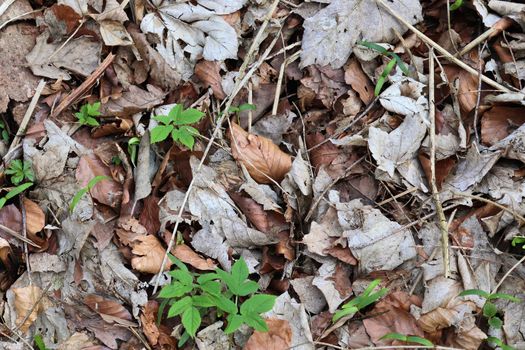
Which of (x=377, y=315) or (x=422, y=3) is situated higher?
(x=422, y=3)

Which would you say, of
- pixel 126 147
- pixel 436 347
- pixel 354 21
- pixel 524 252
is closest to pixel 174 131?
pixel 126 147

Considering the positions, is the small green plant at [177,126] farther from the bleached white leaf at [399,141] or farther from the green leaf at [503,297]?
the green leaf at [503,297]

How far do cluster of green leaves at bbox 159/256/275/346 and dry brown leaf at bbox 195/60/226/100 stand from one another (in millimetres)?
975

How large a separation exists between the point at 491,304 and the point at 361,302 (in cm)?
56

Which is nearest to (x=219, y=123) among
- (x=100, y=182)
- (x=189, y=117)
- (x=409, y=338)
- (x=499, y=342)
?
(x=189, y=117)

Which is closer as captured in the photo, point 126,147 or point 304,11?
point 126,147

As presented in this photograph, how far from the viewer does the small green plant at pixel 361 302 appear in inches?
89.4

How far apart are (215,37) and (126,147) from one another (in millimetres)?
769

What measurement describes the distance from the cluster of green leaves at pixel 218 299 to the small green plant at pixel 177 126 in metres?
0.59

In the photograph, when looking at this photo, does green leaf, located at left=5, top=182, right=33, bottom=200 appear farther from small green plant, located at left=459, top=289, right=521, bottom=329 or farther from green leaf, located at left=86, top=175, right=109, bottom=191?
small green plant, located at left=459, top=289, right=521, bottom=329

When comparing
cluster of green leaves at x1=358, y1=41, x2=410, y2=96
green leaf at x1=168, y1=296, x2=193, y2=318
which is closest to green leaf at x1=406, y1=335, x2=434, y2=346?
green leaf at x1=168, y1=296, x2=193, y2=318

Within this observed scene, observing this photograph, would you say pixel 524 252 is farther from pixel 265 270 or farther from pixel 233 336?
pixel 233 336

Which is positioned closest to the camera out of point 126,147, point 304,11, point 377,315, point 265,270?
point 377,315

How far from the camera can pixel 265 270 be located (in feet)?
8.11
